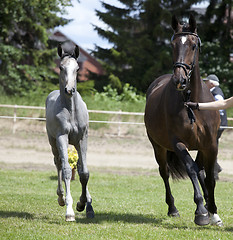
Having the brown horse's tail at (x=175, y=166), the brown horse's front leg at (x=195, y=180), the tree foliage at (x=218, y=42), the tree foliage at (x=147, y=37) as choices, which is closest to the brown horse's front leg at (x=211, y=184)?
Result: the brown horse's front leg at (x=195, y=180)

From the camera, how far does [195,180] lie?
5.01m

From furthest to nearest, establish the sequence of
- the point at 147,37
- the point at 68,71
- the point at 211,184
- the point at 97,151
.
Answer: the point at 147,37 → the point at 97,151 → the point at 211,184 → the point at 68,71

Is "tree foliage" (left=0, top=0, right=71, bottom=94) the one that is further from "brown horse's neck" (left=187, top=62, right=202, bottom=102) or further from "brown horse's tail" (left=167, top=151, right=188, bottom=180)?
"brown horse's neck" (left=187, top=62, right=202, bottom=102)

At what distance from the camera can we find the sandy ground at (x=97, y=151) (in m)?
12.3

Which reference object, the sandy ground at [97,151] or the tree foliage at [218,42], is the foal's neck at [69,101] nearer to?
the sandy ground at [97,151]

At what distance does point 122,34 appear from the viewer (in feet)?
71.1

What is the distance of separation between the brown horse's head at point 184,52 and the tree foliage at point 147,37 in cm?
1568

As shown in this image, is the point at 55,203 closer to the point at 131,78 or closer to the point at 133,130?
the point at 133,130

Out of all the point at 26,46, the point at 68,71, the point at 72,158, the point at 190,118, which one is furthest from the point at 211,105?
the point at 26,46

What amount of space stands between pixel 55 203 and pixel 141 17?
16.0 m

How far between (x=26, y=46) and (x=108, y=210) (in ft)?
57.1

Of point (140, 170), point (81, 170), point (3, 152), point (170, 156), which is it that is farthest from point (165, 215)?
point (3, 152)

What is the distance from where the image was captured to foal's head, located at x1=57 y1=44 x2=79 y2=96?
207 inches

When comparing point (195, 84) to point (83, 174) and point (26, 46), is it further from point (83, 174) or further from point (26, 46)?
point (26, 46)
